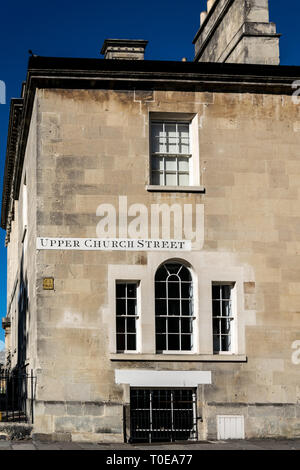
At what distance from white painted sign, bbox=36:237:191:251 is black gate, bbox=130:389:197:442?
3.48 m

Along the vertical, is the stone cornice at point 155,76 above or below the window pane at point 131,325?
above

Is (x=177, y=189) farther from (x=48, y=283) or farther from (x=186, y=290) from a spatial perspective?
(x=48, y=283)

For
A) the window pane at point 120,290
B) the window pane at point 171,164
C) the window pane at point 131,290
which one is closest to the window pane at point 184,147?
the window pane at point 171,164

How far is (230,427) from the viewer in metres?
20.3

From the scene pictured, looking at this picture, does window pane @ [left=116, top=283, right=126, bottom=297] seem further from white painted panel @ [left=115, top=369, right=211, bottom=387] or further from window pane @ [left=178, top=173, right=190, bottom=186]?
window pane @ [left=178, top=173, right=190, bottom=186]

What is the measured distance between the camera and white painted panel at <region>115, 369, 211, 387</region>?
20078 mm

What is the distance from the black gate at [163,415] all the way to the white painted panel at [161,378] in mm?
241

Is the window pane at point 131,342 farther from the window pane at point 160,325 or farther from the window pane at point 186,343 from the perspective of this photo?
the window pane at point 186,343

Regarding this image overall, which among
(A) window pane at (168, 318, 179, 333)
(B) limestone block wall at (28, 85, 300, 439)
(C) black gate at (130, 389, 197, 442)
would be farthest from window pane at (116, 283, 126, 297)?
(C) black gate at (130, 389, 197, 442)

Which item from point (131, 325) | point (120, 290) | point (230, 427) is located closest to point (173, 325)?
point (131, 325)

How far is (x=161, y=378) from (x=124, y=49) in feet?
36.6

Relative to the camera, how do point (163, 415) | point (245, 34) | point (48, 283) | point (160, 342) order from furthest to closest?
point (245, 34)
point (160, 342)
point (163, 415)
point (48, 283)

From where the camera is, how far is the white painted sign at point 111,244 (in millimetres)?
20406
